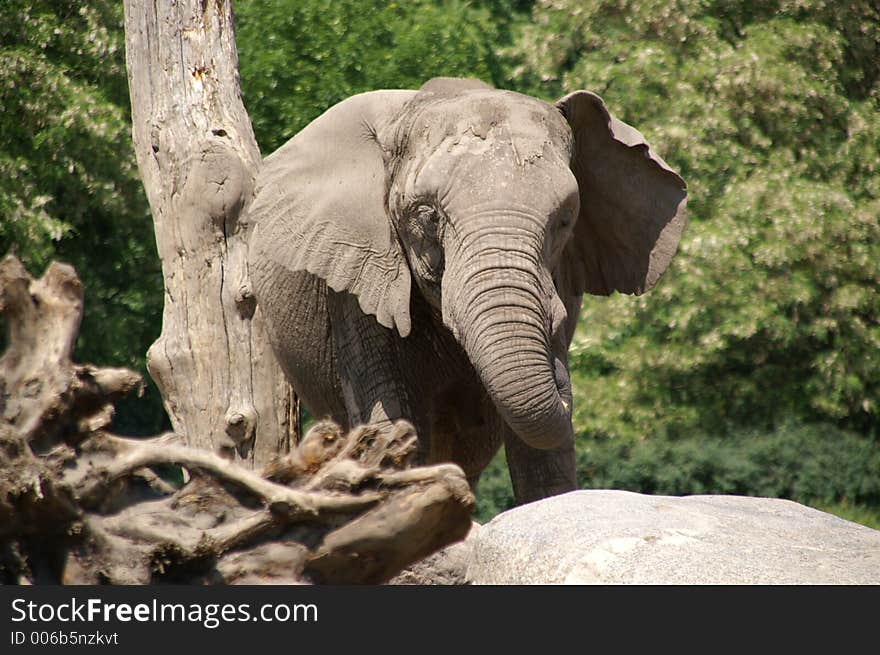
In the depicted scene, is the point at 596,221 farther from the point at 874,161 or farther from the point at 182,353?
the point at 874,161

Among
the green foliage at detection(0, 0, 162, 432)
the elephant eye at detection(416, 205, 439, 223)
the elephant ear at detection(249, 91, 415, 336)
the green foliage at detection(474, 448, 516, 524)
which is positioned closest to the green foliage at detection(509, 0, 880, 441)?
the green foliage at detection(474, 448, 516, 524)

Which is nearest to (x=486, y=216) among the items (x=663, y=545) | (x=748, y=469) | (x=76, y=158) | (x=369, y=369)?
(x=369, y=369)

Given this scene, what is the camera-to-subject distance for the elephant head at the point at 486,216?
5.48 metres

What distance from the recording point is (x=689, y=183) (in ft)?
46.0

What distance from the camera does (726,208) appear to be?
13.4m

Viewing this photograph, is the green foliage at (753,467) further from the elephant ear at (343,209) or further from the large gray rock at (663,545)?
the large gray rock at (663,545)

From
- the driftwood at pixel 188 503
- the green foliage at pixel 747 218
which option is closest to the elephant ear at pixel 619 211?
the driftwood at pixel 188 503

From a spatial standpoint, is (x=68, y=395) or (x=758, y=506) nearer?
(x=68, y=395)

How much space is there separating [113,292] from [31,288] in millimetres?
11911

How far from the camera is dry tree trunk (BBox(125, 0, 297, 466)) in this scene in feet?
25.5

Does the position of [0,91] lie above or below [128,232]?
above

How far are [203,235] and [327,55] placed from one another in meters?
7.47

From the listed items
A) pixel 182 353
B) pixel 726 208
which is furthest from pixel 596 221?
pixel 726 208

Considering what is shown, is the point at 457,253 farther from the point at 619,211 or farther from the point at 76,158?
the point at 76,158
